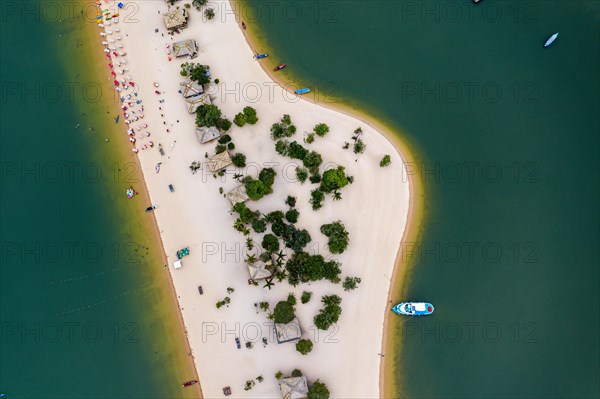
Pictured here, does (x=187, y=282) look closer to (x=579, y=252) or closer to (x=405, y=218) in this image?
(x=405, y=218)

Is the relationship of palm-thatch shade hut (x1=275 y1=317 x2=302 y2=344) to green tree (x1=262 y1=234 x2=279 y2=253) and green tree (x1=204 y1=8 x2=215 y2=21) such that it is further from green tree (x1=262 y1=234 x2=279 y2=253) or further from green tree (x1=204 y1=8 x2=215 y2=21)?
green tree (x1=204 y1=8 x2=215 y2=21)

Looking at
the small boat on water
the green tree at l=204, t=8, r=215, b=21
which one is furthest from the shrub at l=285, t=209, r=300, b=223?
the small boat on water

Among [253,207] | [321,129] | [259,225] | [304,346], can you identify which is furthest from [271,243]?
[321,129]

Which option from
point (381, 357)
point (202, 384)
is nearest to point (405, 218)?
point (381, 357)

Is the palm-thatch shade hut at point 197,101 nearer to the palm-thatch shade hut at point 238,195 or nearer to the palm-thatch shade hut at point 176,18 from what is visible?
the palm-thatch shade hut at point 176,18

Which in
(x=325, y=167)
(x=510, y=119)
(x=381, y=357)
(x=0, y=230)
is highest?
(x=510, y=119)

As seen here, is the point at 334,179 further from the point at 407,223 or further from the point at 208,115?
the point at 208,115
